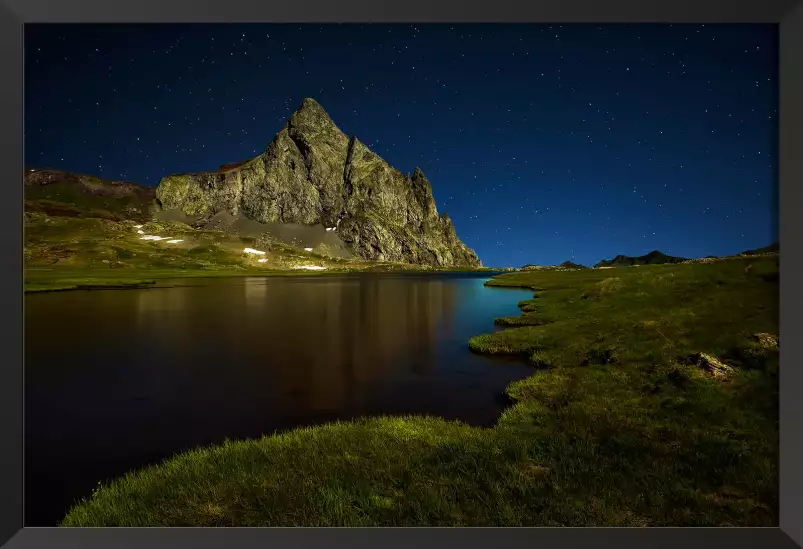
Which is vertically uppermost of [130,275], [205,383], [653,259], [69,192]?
[69,192]

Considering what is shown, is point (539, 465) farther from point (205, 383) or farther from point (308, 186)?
point (308, 186)

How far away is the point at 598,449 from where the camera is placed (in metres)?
5.20

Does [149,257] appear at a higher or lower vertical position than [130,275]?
higher

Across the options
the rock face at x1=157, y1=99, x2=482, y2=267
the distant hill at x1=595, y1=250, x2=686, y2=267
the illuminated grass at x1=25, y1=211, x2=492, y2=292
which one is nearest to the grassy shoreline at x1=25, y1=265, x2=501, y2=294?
the illuminated grass at x1=25, y1=211, x2=492, y2=292

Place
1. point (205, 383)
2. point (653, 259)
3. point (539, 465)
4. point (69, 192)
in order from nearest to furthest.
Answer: point (539, 465) → point (205, 383) → point (69, 192) → point (653, 259)

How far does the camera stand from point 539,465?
493 centimetres

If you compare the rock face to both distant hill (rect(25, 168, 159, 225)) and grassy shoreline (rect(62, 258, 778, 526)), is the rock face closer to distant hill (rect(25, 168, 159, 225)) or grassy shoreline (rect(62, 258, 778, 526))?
distant hill (rect(25, 168, 159, 225))

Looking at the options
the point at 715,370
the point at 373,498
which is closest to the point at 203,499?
the point at 373,498

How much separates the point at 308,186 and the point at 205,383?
4549 cm

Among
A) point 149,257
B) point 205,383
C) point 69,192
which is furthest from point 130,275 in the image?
point 205,383

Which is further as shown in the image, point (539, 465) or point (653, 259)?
point (653, 259)

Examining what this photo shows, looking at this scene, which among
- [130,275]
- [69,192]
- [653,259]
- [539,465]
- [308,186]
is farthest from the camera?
[130,275]

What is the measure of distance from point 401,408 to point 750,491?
6.55 metres

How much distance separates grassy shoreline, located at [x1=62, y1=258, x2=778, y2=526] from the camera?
14.0 ft
